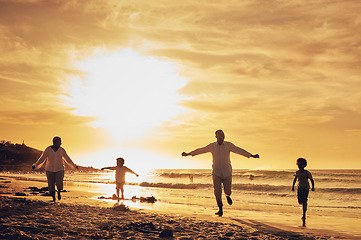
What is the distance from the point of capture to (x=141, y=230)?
8.59 m

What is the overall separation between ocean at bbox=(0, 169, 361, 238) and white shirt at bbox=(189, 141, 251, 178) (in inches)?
70.1

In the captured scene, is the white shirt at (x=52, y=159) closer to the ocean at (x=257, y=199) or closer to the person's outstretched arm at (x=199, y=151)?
the ocean at (x=257, y=199)

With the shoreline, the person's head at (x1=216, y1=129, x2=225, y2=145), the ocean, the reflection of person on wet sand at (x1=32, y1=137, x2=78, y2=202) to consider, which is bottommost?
the ocean

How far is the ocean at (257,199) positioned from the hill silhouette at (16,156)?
1129 inches

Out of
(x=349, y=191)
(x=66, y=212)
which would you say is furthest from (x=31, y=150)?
(x=66, y=212)

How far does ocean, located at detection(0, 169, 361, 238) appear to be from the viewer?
1341 centimetres

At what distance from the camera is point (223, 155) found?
12.0m

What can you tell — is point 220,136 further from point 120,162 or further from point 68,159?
point 120,162

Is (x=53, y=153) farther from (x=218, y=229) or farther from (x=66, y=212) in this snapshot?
(x=218, y=229)

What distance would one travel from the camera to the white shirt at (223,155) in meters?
12.0

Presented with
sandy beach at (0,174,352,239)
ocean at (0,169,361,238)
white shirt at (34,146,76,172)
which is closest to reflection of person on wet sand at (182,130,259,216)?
ocean at (0,169,361,238)

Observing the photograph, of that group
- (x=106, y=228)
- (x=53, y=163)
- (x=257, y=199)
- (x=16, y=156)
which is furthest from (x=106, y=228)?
(x=16, y=156)

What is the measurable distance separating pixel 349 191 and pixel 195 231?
28.1 metres

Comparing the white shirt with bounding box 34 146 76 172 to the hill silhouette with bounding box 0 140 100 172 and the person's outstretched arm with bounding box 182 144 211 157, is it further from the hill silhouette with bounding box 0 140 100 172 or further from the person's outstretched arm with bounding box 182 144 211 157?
the hill silhouette with bounding box 0 140 100 172
